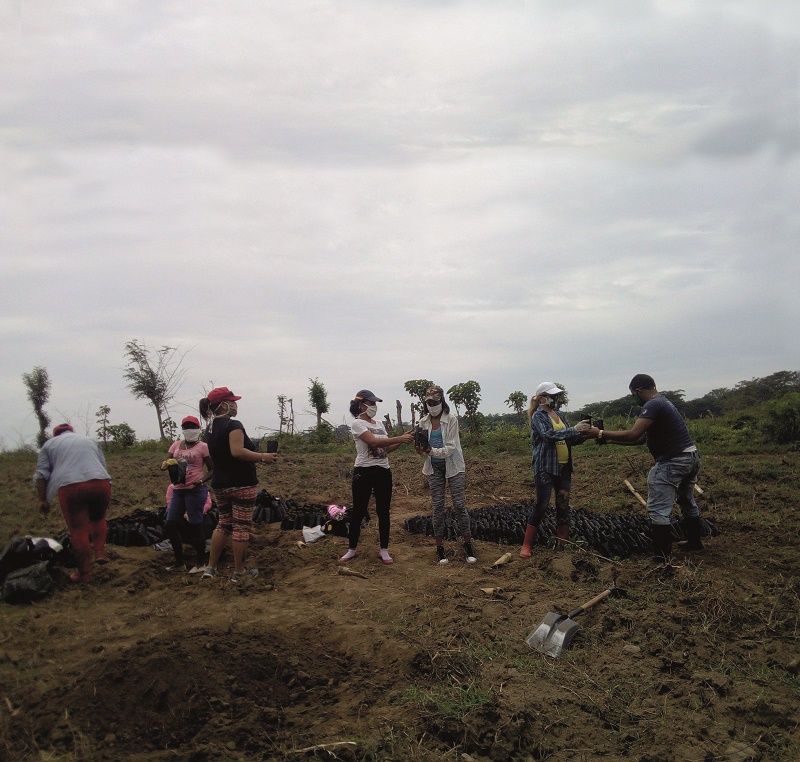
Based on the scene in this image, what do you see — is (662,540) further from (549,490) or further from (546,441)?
(546,441)

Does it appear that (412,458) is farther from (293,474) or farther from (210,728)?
(210,728)

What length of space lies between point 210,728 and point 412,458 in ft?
41.3

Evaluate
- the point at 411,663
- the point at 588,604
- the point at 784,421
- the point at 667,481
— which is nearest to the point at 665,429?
the point at 667,481

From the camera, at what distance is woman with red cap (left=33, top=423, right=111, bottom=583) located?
5.61 meters

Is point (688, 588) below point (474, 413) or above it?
below

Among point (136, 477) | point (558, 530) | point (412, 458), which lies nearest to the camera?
point (558, 530)

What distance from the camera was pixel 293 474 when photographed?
13.5 meters

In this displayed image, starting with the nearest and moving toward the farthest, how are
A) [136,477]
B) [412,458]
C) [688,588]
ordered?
[688,588] → [136,477] → [412,458]

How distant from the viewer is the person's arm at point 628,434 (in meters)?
5.62

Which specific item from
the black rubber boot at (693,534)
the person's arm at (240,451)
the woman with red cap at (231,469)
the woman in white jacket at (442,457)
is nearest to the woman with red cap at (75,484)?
the woman with red cap at (231,469)

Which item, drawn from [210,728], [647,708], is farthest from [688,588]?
[210,728]

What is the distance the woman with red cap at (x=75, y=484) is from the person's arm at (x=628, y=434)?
186 inches

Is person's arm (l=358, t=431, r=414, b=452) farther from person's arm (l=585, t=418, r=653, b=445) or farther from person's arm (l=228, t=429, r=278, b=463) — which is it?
person's arm (l=585, t=418, r=653, b=445)

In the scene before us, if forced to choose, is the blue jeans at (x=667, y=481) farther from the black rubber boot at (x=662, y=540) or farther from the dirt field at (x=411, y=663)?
the dirt field at (x=411, y=663)
